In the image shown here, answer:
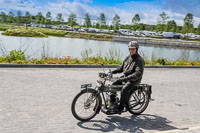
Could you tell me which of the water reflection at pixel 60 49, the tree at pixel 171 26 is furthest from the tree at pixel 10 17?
the water reflection at pixel 60 49

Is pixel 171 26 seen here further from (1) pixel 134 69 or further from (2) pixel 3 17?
→ (1) pixel 134 69

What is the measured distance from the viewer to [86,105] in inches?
212

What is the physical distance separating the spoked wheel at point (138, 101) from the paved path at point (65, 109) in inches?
7.3

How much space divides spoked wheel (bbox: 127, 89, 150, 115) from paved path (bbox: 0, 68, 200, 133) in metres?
0.19

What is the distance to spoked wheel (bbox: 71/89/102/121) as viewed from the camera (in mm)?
5196

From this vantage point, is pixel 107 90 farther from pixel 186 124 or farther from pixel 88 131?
pixel 186 124

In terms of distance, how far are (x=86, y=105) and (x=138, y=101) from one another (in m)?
1.50

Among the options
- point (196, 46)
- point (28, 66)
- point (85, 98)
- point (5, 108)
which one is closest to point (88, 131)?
point (85, 98)

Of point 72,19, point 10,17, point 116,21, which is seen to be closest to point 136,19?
point 116,21

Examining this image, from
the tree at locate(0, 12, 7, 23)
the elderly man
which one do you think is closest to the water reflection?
the elderly man

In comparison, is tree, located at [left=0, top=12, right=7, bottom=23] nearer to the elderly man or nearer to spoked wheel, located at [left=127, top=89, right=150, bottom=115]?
Result: spoked wheel, located at [left=127, top=89, right=150, bottom=115]

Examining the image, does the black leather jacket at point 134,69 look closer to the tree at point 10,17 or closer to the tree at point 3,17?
the tree at point 10,17

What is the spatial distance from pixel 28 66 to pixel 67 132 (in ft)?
25.7

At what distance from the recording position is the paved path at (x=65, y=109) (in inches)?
200
